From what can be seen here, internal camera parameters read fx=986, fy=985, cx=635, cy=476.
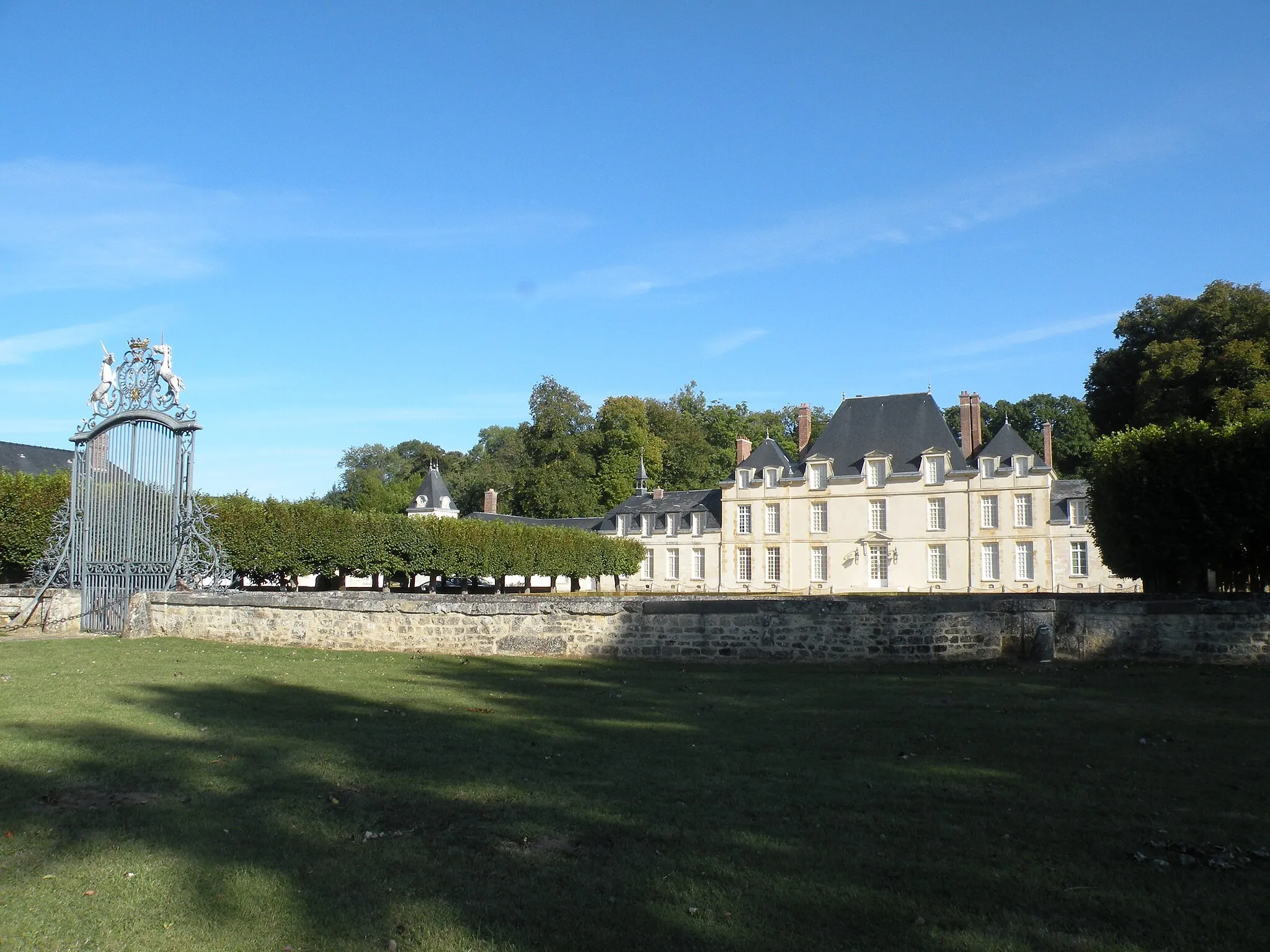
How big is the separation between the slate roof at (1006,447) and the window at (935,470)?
1.67m

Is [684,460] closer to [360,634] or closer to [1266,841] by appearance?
[360,634]

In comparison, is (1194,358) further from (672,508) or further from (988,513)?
(672,508)

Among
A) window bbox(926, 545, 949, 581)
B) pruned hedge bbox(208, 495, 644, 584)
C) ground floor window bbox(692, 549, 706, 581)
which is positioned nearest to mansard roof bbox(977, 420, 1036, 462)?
window bbox(926, 545, 949, 581)

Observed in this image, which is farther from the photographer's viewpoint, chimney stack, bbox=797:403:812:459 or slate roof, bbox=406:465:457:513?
slate roof, bbox=406:465:457:513

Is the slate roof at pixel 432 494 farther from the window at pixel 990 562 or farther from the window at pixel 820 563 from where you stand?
the window at pixel 990 562

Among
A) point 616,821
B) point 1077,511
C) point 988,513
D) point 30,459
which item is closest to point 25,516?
point 30,459

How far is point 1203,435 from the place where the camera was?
17797 millimetres

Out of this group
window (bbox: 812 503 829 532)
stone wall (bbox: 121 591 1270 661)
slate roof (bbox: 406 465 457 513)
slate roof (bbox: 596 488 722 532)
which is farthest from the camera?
slate roof (bbox: 406 465 457 513)

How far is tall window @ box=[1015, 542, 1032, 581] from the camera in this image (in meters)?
42.8

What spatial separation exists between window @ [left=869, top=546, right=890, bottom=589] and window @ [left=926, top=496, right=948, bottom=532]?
2270 millimetres

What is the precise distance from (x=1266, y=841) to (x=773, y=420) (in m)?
65.3

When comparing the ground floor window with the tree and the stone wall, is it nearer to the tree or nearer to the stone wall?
the tree

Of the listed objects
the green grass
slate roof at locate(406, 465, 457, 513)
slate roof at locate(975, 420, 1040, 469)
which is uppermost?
slate roof at locate(975, 420, 1040, 469)

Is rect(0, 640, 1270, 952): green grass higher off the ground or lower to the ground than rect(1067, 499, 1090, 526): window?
lower
